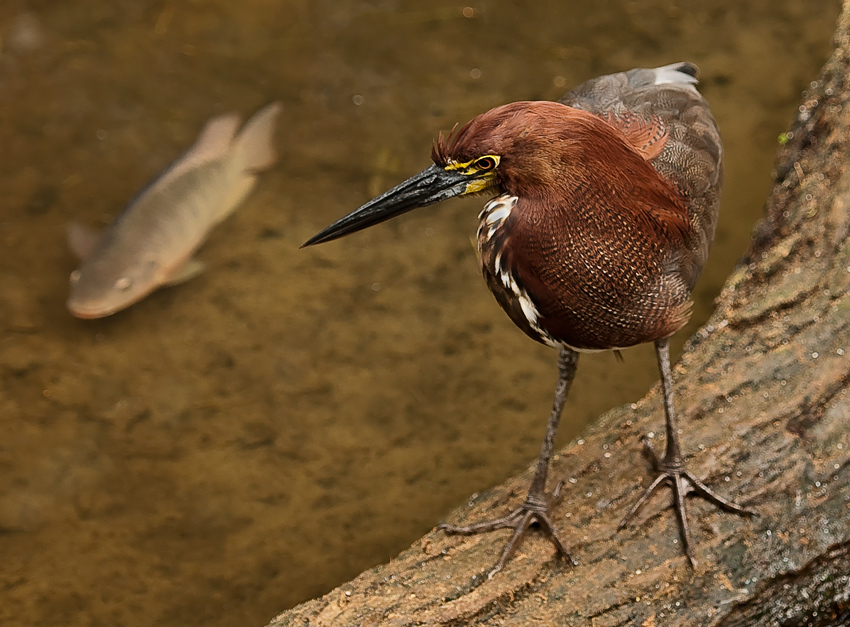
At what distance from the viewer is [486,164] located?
1813 mm

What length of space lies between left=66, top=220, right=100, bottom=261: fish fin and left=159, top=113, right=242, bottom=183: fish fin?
392mm

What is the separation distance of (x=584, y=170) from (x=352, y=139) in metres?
2.34

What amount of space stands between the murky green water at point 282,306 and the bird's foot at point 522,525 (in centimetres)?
59

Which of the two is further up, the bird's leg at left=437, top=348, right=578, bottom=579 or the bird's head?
the bird's head

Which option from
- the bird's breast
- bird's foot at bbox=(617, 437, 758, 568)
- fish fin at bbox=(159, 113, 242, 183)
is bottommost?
fish fin at bbox=(159, 113, 242, 183)

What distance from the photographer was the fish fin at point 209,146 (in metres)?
3.63

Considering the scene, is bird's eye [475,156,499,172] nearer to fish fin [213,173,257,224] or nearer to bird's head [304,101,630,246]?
bird's head [304,101,630,246]

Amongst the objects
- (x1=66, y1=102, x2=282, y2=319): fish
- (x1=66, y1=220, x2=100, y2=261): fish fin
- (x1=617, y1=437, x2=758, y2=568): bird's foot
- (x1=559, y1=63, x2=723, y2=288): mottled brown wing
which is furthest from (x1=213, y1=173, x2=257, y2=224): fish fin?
(x1=617, y1=437, x2=758, y2=568): bird's foot

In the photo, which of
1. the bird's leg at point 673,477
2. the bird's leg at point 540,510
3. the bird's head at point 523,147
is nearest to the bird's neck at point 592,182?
the bird's head at point 523,147

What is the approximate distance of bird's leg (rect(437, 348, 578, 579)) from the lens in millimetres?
2221

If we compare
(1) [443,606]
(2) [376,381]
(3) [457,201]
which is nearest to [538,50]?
(3) [457,201]

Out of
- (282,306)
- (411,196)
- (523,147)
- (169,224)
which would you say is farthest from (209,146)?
(523,147)

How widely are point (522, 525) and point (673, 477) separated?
17.6 inches

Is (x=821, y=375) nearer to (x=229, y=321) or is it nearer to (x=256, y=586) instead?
(x=256, y=586)
